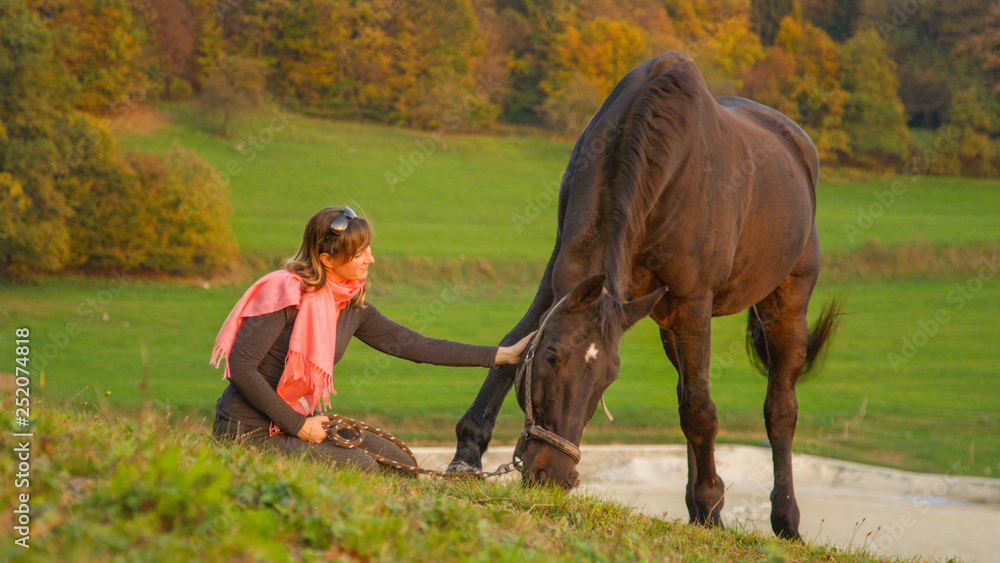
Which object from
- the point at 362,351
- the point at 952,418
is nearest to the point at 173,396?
the point at 362,351

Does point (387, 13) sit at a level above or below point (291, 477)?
above

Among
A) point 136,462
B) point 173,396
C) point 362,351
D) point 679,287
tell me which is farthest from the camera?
point 362,351

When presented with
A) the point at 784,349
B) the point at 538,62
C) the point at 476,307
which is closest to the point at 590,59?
the point at 538,62

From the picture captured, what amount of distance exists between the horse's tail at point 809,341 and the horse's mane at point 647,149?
2190mm

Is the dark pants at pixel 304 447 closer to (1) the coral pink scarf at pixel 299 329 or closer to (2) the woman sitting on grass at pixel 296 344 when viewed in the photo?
(2) the woman sitting on grass at pixel 296 344

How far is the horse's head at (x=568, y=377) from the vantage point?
137 inches

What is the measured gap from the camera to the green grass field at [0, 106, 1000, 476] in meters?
12.0

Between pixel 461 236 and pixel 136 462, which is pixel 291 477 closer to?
pixel 136 462

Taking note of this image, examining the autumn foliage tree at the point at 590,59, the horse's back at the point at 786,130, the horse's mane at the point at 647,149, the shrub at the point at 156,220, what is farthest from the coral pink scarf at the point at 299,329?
the autumn foliage tree at the point at 590,59

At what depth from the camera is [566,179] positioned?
4477mm

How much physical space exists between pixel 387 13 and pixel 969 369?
30404 millimetres

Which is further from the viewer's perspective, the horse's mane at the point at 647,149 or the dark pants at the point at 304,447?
the horse's mane at the point at 647,149

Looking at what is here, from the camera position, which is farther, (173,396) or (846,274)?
(846,274)

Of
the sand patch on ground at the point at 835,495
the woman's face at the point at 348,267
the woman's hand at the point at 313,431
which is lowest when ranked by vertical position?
the sand patch on ground at the point at 835,495
